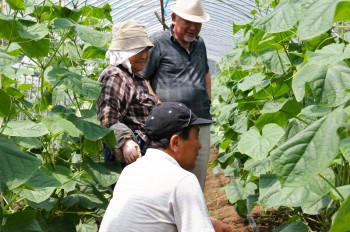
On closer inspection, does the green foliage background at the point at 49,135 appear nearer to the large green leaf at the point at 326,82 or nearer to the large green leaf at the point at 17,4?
the large green leaf at the point at 17,4

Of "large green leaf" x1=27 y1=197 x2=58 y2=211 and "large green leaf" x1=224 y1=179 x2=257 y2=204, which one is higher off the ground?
"large green leaf" x1=27 y1=197 x2=58 y2=211

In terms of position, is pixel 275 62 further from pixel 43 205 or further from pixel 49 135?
pixel 43 205

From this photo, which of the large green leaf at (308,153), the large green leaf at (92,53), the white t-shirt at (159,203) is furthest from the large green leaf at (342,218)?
the large green leaf at (92,53)

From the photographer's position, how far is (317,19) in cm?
125

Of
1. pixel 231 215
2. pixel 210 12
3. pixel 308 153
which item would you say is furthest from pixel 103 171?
pixel 210 12

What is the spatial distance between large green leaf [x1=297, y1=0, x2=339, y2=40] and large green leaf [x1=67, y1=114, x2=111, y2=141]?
1972mm

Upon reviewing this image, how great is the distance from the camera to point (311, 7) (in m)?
1.30

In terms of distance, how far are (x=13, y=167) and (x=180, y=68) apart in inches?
87.8

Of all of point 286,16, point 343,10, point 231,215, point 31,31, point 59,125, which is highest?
point 343,10

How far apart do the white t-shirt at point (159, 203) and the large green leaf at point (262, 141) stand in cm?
71

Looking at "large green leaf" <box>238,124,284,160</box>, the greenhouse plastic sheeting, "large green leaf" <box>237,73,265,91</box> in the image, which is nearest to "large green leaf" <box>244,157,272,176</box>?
"large green leaf" <box>238,124,284,160</box>

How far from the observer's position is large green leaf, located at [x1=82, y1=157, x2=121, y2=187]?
3.28m

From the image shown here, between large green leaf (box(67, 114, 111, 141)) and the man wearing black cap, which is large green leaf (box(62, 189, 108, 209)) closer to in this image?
large green leaf (box(67, 114, 111, 141))

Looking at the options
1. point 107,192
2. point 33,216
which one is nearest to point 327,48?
point 33,216
